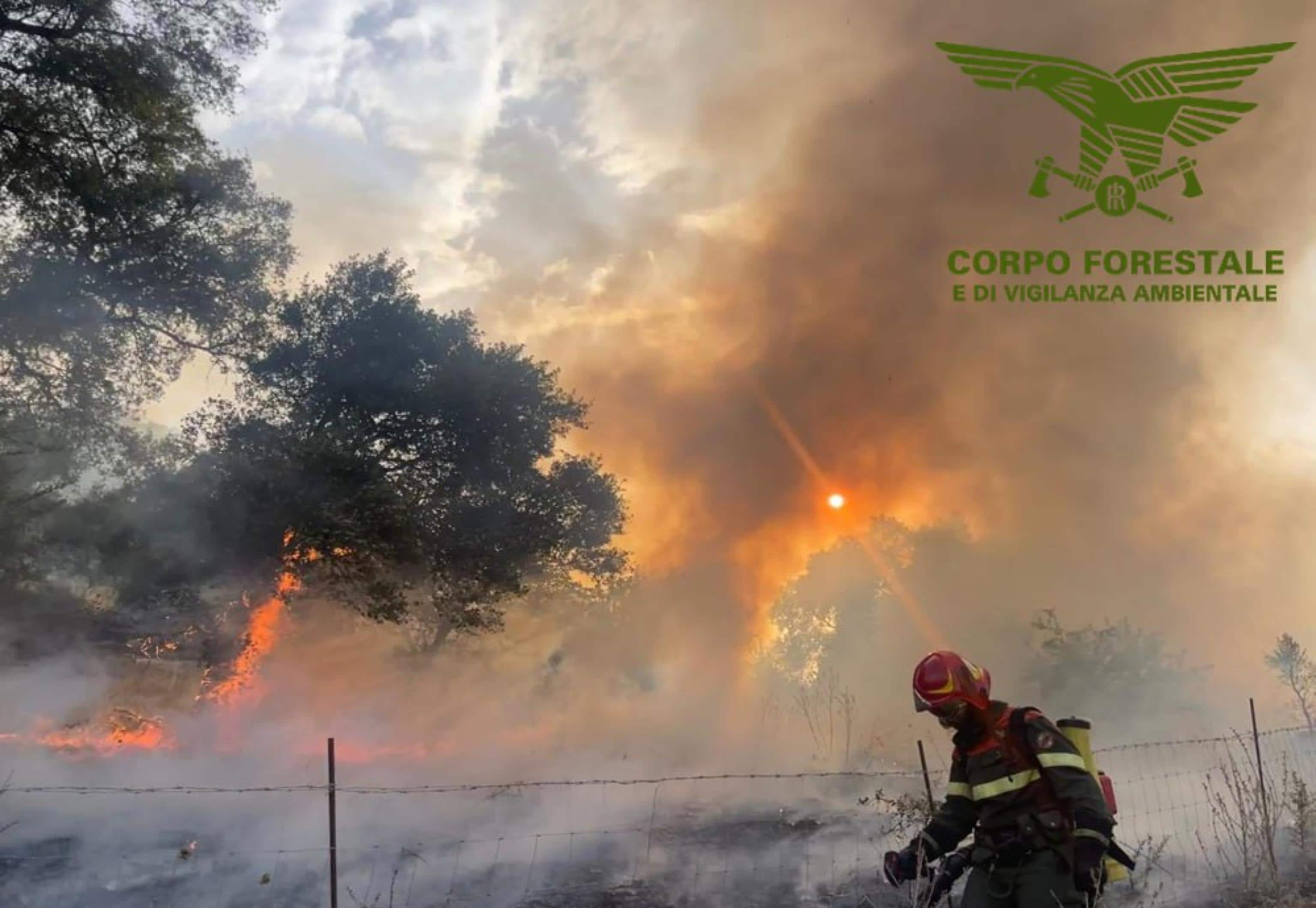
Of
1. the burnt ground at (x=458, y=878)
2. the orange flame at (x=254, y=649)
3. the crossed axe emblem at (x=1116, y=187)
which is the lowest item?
the burnt ground at (x=458, y=878)

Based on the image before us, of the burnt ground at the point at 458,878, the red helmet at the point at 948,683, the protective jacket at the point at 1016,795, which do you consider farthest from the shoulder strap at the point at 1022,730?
the burnt ground at the point at 458,878

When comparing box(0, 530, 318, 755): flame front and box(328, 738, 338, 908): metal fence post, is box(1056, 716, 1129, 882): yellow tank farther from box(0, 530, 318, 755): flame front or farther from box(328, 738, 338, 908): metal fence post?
box(0, 530, 318, 755): flame front

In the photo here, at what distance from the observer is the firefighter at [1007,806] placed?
4293 millimetres

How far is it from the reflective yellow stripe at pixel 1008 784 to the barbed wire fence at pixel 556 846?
5.61ft

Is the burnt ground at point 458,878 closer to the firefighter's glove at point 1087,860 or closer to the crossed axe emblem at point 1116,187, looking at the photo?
the firefighter's glove at point 1087,860

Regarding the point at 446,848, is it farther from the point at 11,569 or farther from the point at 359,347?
the point at 359,347

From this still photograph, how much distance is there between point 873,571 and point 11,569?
20.7m

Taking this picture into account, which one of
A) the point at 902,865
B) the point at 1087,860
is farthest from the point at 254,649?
the point at 1087,860

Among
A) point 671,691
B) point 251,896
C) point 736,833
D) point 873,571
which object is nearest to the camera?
point 251,896

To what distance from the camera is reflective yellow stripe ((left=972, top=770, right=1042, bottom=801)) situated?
4520 millimetres

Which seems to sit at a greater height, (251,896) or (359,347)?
(359,347)

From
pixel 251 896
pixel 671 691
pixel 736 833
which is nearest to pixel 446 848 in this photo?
pixel 251 896

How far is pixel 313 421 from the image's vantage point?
587 inches

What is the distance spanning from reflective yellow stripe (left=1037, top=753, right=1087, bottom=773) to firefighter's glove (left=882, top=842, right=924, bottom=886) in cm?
78
